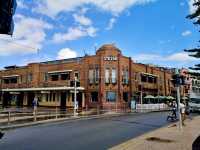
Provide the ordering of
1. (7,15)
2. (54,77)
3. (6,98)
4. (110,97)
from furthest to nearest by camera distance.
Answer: (6,98) → (54,77) → (110,97) → (7,15)

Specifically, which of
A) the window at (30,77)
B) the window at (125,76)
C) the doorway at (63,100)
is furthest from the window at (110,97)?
the window at (30,77)

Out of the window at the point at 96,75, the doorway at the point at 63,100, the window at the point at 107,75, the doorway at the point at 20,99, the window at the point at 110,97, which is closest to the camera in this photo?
the window at the point at 110,97

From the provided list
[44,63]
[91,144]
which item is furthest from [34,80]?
[91,144]

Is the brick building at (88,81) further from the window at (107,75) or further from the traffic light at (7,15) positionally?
the traffic light at (7,15)

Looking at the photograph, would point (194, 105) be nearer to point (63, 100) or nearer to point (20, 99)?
point (63, 100)

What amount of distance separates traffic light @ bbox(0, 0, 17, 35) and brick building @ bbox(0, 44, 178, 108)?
128ft

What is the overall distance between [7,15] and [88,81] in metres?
46.4

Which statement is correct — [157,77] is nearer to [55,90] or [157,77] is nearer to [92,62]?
[92,62]

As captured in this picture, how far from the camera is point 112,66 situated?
1906 inches

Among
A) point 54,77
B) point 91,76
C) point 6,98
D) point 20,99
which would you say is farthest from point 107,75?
point 6,98

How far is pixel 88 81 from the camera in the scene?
49.2 metres

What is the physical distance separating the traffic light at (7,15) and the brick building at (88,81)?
128ft

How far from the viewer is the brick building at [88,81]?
47969mm

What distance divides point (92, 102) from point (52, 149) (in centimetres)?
3774
